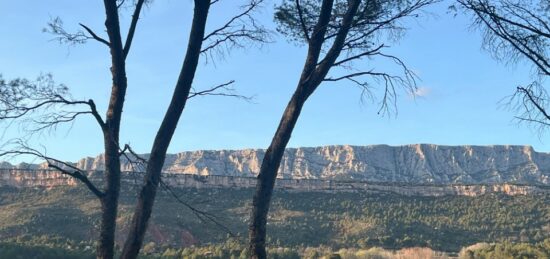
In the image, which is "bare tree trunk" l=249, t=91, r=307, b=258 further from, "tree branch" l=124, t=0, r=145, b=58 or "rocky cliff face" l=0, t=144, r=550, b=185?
"rocky cliff face" l=0, t=144, r=550, b=185

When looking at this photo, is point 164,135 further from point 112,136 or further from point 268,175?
point 268,175

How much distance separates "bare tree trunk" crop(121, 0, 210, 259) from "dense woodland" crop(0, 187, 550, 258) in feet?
93.8

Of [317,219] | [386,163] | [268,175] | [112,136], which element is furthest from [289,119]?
[386,163]

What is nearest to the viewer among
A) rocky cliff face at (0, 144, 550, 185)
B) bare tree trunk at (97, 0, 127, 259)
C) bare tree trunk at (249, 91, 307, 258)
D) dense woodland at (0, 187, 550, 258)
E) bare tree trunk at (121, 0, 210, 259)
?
bare tree trunk at (121, 0, 210, 259)

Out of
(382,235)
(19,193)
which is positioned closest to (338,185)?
(382,235)

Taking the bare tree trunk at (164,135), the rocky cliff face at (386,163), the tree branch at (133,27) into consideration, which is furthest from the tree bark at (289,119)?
the rocky cliff face at (386,163)

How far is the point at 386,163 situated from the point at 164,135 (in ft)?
441

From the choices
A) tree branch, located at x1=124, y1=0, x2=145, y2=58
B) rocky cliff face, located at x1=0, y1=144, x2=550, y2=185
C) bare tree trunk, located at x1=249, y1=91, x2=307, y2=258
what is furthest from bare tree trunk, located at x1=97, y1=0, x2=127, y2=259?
rocky cliff face, located at x1=0, y1=144, x2=550, y2=185

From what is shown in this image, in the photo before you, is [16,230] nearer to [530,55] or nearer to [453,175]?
[530,55]

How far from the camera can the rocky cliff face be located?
128 meters

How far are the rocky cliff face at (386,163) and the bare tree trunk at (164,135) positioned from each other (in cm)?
12006

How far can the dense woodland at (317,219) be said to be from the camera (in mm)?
43469

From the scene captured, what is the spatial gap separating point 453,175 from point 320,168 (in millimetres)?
29223

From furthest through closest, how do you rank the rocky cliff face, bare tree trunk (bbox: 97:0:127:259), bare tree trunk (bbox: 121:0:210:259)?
1. the rocky cliff face
2. bare tree trunk (bbox: 97:0:127:259)
3. bare tree trunk (bbox: 121:0:210:259)
